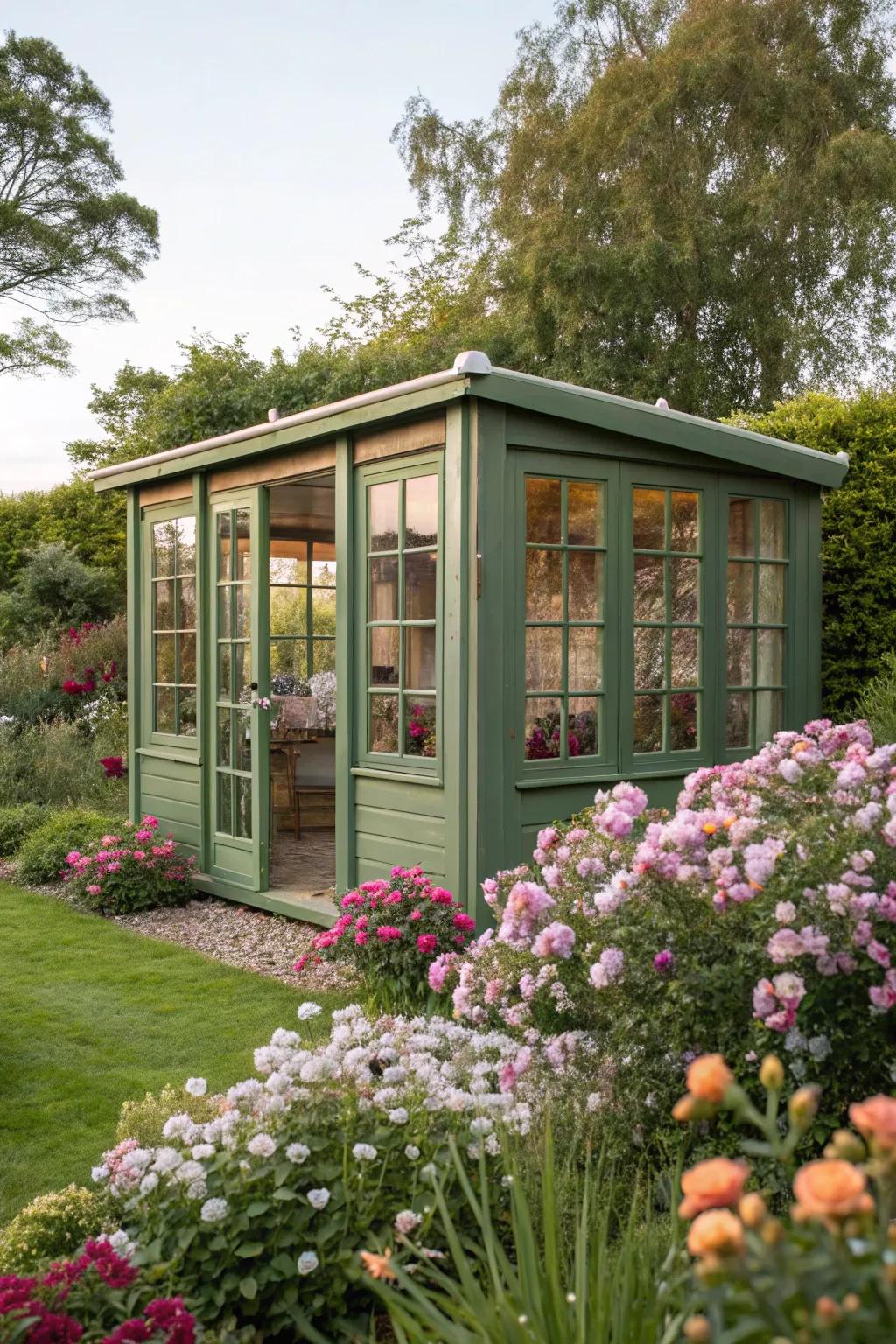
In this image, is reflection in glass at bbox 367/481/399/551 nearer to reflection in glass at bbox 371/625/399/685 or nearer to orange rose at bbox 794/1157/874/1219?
reflection in glass at bbox 371/625/399/685

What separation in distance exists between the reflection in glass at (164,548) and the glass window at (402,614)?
7.99 feet

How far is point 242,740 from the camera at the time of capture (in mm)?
7227

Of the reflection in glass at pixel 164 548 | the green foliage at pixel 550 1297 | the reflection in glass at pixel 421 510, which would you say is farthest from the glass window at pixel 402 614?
the green foliage at pixel 550 1297

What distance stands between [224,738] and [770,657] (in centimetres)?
336

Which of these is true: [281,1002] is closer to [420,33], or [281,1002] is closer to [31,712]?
[31,712]

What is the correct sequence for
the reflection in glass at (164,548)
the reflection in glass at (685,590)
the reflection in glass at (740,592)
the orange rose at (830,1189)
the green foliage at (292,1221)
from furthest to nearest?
the reflection in glass at (164,548) → the reflection in glass at (740,592) → the reflection in glass at (685,590) → the green foliage at (292,1221) → the orange rose at (830,1189)

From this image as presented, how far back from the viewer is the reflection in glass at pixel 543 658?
18.2ft

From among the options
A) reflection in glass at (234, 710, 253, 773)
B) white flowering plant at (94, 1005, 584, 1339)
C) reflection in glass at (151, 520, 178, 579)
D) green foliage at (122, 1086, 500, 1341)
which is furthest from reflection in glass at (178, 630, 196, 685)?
green foliage at (122, 1086, 500, 1341)

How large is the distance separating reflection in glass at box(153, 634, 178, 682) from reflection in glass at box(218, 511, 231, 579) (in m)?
0.84

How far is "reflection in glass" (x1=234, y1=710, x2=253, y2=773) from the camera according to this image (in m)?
7.14

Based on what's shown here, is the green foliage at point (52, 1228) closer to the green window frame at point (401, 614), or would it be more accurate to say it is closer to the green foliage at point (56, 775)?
the green window frame at point (401, 614)

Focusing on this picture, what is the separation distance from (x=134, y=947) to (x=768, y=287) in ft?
51.7

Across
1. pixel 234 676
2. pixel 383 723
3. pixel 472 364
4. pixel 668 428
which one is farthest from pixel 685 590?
pixel 234 676

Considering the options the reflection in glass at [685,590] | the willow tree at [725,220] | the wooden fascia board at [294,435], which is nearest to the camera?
the wooden fascia board at [294,435]
